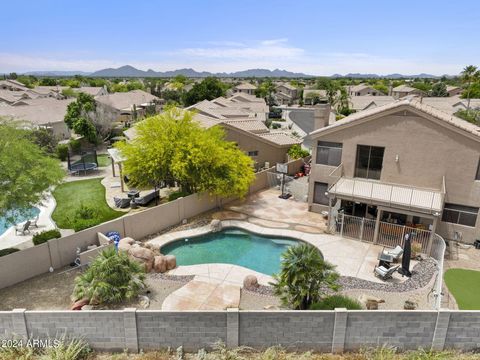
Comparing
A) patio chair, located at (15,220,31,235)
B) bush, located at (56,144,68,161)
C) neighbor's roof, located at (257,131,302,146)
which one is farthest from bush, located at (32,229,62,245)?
bush, located at (56,144,68,161)

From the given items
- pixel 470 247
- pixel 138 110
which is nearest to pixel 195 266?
pixel 470 247

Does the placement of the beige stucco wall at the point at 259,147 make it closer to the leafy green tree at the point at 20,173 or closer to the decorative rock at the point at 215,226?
the decorative rock at the point at 215,226

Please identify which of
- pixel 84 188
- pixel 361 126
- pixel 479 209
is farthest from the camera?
pixel 84 188

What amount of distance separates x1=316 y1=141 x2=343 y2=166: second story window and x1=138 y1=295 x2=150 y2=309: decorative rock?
Answer: 15139mm

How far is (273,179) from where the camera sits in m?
30.5

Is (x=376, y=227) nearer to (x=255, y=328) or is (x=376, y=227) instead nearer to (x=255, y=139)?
(x=255, y=328)

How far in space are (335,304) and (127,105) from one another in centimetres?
6772

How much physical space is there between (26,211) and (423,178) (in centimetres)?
2222

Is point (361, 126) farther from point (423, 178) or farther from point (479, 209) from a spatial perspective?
point (479, 209)

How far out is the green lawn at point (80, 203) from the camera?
21.2m

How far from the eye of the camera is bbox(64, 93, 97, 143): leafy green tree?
134 ft

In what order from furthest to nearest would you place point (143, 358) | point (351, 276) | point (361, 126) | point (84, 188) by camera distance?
point (84, 188)
point (361, 126)
point (351, 276)
point (143, 358)

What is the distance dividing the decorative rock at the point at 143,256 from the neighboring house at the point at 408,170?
1128cm

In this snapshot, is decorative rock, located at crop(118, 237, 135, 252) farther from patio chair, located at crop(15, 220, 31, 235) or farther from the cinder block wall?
patio chair, located at crop(15, 220, 31, 235)
